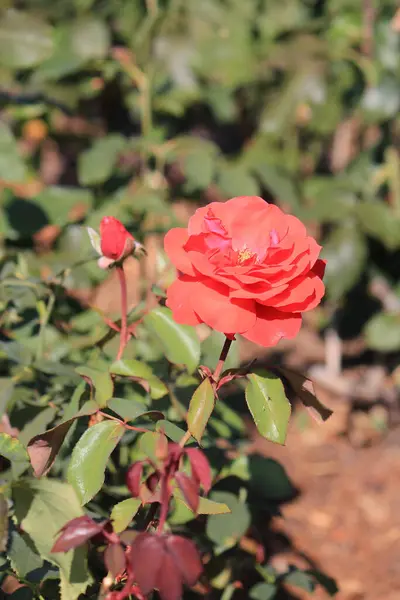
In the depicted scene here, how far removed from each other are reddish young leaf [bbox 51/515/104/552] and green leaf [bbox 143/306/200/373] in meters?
0.28

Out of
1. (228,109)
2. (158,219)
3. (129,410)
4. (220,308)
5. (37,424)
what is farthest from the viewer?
(228,109)

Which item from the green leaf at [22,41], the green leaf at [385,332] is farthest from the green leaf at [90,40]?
the green leaf at [385,332]

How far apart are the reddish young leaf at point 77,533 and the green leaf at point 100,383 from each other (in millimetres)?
170

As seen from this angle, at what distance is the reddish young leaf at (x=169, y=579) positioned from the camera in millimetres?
672

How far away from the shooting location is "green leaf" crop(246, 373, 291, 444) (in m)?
0.83

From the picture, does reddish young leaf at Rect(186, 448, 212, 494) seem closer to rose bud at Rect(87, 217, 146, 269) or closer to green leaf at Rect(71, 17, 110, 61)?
rose bud at Rect(87, 217, 146, 269)

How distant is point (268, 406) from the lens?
2.78ft

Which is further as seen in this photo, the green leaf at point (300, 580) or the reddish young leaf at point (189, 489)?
the green leaf at point (300, 580)

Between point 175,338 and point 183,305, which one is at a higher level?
point 183,305

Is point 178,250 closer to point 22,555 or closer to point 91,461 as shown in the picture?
point 91,461

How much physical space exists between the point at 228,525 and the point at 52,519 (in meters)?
0.31

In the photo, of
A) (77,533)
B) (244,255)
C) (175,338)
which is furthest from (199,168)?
(77,533)

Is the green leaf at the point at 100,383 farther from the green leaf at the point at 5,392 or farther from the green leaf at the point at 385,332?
the green leaf at the point at 385,332

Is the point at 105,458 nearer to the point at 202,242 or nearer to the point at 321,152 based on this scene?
the point at 202,242
